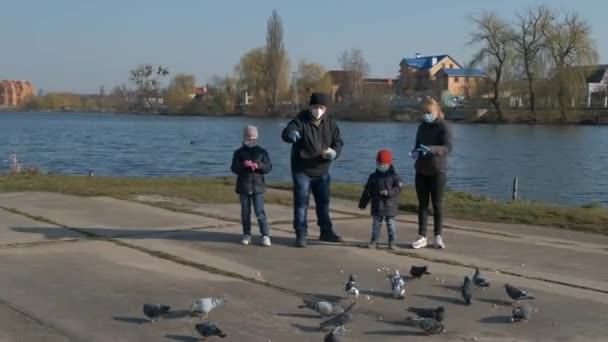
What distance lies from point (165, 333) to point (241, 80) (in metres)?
119

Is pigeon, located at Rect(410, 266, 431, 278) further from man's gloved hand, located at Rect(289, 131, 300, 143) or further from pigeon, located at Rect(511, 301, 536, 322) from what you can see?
man's gloved hand, located at Rect(289, 131, 300, 143)

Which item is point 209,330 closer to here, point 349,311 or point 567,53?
point 349,311

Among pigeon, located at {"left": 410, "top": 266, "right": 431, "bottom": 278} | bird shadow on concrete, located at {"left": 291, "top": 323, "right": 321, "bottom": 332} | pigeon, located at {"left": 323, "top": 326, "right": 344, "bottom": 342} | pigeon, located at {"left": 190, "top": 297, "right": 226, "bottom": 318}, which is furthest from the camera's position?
pigeon, located at {"left": 410, "top": 266, "right": 431, "bottom": 278}

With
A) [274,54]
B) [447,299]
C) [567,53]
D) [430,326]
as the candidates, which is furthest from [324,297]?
[274,54]

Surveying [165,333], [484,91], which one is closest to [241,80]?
[484,91]

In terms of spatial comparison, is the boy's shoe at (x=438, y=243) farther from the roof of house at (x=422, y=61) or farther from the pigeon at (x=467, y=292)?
the roof of house at (x=422, y=61)

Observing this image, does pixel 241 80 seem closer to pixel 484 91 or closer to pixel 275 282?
pixel 484 91

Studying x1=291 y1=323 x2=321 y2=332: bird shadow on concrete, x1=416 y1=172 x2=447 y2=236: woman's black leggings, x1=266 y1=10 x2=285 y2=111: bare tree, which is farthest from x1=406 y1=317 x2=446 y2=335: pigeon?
x1=266 y1=10 x2=285 y2=111: bare tree

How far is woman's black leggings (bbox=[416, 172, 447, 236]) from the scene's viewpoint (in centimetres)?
912

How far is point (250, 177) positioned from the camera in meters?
9.16

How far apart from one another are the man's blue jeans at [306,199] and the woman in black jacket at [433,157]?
1.09 m

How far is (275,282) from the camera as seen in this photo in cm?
715

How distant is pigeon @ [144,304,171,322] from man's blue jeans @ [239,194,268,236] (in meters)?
3.36

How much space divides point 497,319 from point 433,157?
10.7ft
